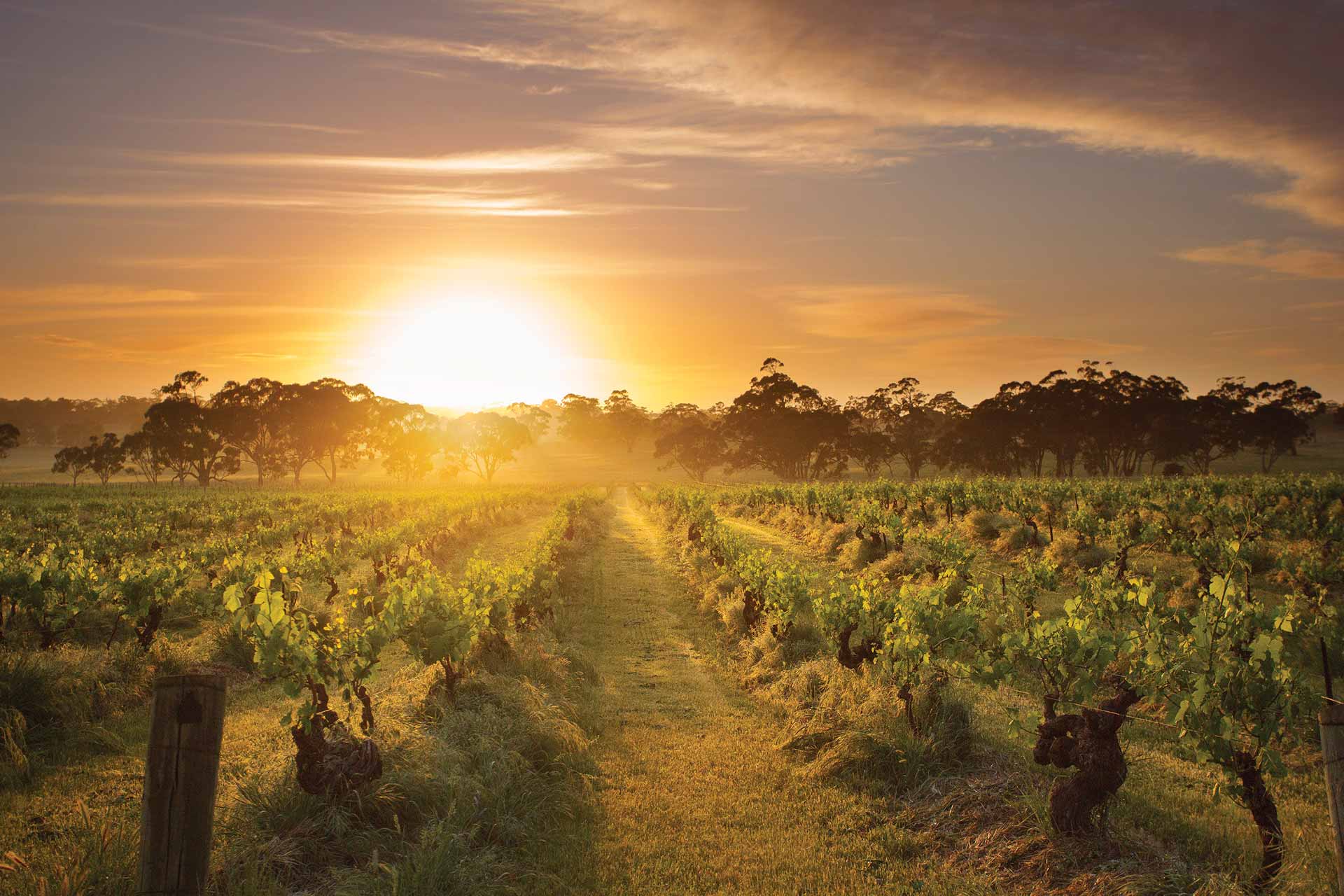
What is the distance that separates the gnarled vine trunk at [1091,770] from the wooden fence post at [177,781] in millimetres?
6073

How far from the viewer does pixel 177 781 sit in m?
3.61

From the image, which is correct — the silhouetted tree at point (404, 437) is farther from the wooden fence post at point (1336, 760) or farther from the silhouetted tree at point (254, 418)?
the wooden fence post at point (1336, 760)

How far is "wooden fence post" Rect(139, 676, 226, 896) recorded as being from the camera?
359 cm

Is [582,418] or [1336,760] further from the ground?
[582,418]

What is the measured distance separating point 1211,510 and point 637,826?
65.6 feet

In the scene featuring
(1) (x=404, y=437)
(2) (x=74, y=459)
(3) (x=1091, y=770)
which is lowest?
(2) (x=74, y=459)

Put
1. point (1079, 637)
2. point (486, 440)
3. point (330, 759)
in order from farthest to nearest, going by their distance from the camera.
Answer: point (486, 440), point (1079, 637), point (330, 759)

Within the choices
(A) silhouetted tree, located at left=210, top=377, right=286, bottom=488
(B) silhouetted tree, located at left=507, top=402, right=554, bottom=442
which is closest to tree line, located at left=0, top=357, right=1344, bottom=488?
(A) silhouetted tree, located at left=210, top=377, right=286, bottom=488

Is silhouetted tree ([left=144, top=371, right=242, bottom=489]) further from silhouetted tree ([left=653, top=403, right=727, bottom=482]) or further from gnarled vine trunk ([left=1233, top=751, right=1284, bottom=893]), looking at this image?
gnarled vine trunk ([left=1233, top=751, right=1284, bottom=893])

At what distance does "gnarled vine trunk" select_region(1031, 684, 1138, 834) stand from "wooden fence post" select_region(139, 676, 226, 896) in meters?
6.07

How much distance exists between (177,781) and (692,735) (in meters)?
6.27

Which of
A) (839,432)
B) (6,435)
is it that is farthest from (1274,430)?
(6,435)

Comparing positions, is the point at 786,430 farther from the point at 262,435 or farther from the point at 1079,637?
the point at 1079,637

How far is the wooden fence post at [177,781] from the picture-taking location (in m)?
3.59
